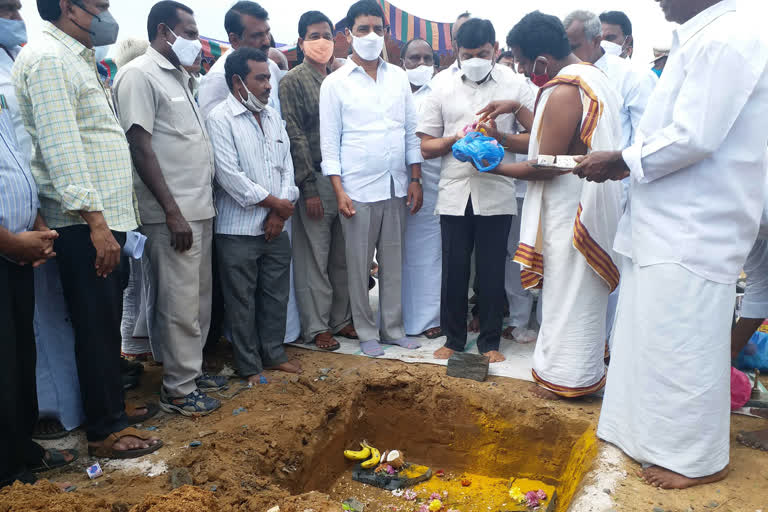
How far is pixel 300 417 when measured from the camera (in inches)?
136

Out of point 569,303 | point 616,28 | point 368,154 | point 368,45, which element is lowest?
point 569,303

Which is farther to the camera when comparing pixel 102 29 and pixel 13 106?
pixel 102 29

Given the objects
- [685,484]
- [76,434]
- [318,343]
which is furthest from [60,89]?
[685,484]

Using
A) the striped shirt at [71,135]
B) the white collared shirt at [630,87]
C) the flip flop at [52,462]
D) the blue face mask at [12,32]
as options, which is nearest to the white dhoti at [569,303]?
the white collared shirt at [630,87]

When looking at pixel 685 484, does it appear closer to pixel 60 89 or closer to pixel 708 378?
pixel 708 378

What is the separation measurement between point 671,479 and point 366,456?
1.86m

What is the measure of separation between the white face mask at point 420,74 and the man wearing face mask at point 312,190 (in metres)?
1.04

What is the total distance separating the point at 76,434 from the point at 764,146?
11.8 ft

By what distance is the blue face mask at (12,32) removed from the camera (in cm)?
279

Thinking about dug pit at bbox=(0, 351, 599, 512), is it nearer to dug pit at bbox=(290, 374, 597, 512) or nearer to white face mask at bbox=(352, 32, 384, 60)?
dug pit at bbox=(290, 374, 597, 512)

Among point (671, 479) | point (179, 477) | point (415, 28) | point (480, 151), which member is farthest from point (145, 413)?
point (415, 28)

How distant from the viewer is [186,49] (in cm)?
340

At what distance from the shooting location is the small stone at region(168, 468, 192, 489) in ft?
8.81

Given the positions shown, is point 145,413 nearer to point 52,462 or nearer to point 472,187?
point 52,462
